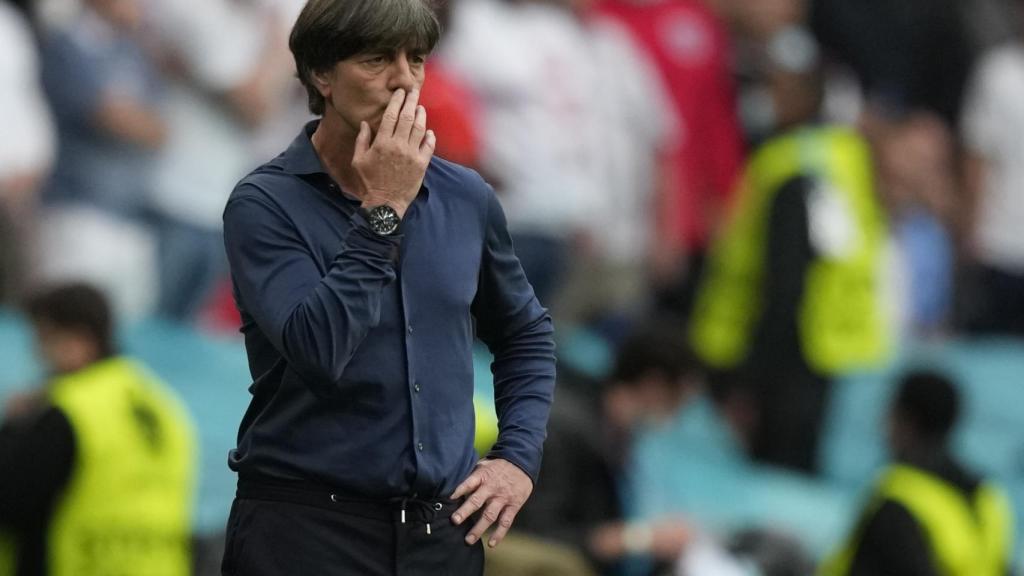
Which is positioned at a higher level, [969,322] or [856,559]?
[969,322]

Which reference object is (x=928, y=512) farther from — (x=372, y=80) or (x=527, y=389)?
(x=372, y=80)

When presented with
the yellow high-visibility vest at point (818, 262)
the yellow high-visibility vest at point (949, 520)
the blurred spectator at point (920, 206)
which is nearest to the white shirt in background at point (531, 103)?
the yellow high-visibility vest at point (818, 262)

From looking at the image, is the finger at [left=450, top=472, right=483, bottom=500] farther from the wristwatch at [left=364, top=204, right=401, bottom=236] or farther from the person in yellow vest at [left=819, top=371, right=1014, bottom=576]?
the person in yellow vest at [left=819, top=371, right=1014, bottom=576]

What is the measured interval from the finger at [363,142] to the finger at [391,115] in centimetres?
3

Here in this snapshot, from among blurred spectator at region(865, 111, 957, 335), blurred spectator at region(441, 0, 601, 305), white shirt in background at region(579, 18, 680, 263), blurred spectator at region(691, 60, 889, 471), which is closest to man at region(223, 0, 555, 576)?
blurred spectator at region(441, 0, 601, 305)

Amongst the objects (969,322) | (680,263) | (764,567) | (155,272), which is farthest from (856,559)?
(969,322)

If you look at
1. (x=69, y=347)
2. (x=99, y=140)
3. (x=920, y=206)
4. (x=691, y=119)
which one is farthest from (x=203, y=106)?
(x=920, y=206)

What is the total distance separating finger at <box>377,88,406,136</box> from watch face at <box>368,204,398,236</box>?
11 centimetres

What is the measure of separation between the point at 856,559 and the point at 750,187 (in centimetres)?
375

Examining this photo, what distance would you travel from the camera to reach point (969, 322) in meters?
11.9

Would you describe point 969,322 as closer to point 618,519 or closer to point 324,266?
point 618,519

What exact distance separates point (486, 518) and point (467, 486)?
0.20ft

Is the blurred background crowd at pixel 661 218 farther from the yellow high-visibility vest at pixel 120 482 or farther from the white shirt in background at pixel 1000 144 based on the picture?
the yellow high-visibility vest at pixel 120 482

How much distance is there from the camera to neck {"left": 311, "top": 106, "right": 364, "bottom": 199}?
10.6 feet
